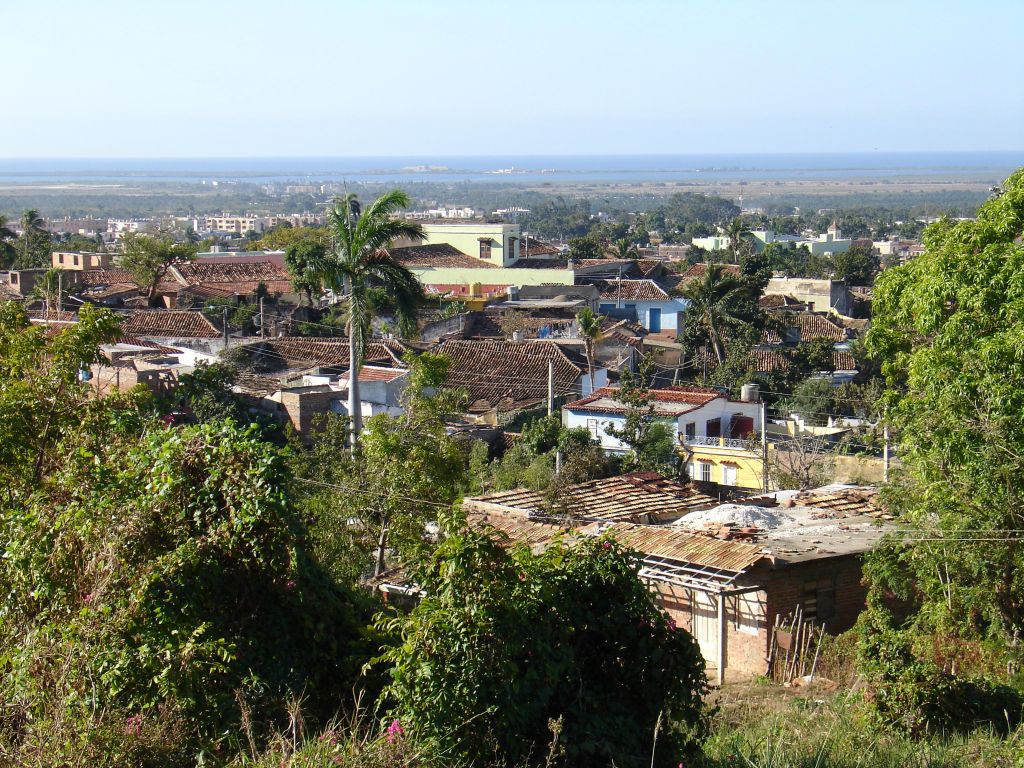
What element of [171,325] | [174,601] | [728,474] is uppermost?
[174,601]

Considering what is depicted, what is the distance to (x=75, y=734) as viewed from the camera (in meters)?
5.43

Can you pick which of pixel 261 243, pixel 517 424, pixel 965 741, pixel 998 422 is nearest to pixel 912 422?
pixel 998 422

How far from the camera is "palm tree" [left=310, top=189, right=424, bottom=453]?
14914mm

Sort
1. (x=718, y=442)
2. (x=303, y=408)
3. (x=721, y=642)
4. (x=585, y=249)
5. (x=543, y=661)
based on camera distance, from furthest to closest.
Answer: (x=585, y=249) < (x=303, y=408) < (x=718, y=442) < (x=721, y=642) < (x=543, y=661)

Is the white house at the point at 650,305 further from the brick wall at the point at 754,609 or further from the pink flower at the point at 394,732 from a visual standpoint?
the pink flower at the point at 394,732

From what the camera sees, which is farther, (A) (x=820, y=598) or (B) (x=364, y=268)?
(B) (x=364, y=268)

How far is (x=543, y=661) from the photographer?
5719mm

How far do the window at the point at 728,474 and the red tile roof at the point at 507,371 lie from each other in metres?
5.35

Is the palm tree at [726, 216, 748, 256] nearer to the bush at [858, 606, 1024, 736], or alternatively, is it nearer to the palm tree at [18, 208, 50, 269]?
the palm tree at [18, 208, 50, 269]

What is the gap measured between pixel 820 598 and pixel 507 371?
607 inches

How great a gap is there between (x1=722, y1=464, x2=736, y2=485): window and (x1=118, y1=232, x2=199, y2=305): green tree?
23904 mm

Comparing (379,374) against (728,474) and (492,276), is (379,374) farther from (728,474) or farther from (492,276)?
(492,276)

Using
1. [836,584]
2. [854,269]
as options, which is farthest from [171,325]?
[854,269]

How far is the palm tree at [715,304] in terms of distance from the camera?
30219 millimetres
